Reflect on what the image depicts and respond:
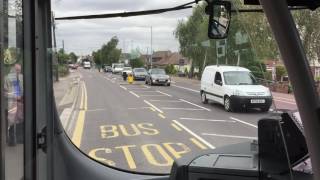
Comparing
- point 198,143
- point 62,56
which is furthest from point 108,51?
point 62,56

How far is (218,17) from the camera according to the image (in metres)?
2.43

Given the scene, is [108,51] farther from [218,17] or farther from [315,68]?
[315,68]

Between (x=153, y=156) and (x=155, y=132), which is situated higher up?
(x=153, y=156)

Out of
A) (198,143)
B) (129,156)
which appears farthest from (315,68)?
(198,143)

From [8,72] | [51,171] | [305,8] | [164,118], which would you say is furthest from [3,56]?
[164,118]

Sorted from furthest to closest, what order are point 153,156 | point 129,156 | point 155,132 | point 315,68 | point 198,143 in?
point 155,132
point 198,143
point 129,156
point 153,156
point 315,68

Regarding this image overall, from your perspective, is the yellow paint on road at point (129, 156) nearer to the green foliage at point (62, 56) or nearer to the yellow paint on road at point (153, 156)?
the yellow paint on road at point (153, 156)

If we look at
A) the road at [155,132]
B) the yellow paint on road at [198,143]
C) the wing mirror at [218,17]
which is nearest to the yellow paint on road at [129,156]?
the road at [155,132]

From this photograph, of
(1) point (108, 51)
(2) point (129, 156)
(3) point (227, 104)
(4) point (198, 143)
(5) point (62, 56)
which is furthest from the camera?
(3) point (227, 104)

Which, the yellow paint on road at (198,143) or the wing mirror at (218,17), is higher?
the wing mirror at (218,17)

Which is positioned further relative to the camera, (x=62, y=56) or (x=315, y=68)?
(x=62, y=56)

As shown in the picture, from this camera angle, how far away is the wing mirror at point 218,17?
2406mm

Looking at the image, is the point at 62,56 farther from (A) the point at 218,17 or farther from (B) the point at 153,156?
(B) the point at 153,156

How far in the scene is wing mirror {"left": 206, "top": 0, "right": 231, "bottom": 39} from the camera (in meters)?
2.41
